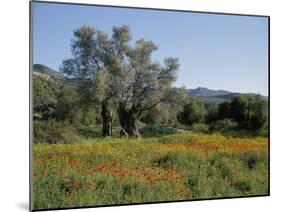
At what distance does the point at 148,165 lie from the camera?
6.33 meters

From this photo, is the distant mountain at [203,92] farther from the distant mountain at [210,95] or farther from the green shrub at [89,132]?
the green shrub at [89,132]

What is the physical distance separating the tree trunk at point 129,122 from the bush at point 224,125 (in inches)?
37.4

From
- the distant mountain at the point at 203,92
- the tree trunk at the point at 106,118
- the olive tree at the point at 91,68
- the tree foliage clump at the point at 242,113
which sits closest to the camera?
the olive tree at the point at 91,68

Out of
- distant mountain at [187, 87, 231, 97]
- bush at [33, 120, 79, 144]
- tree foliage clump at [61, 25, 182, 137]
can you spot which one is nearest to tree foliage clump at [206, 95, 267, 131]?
distant mountain at [187, 87, 231, 97]

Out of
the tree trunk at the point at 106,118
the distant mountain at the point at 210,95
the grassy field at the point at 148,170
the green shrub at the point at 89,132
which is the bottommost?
the grassy field at the point at 148,170

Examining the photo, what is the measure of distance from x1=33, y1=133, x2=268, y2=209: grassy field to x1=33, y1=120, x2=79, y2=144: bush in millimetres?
65

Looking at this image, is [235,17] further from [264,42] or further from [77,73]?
[77,73]

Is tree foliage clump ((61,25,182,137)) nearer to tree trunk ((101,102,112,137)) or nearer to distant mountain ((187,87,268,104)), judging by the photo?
tree trunk ((101,102,112,137))

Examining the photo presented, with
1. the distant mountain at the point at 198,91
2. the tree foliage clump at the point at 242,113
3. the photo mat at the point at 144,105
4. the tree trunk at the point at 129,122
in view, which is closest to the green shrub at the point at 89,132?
the photo mat at the point at 144,105

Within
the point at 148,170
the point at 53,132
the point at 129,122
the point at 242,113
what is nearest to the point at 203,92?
the point at 242,113

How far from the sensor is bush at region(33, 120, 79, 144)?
19.3 feet

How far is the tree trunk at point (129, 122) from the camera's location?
6293mm

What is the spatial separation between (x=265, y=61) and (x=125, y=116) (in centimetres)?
187
